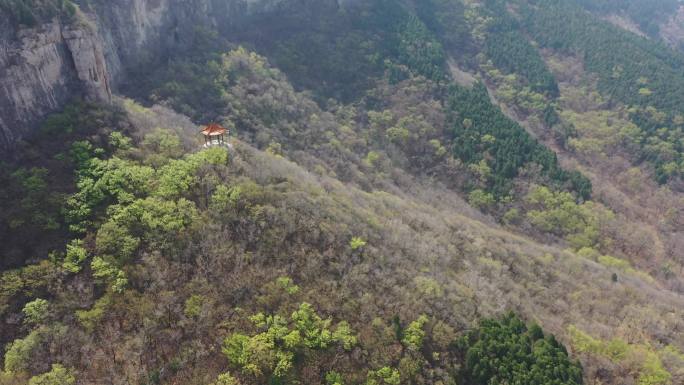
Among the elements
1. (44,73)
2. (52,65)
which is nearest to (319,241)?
(44,73)

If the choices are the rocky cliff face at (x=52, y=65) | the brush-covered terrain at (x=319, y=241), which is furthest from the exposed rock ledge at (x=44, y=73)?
the brush-covered terrain at (x=319, y=241)

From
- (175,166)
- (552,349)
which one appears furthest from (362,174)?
(552,349)

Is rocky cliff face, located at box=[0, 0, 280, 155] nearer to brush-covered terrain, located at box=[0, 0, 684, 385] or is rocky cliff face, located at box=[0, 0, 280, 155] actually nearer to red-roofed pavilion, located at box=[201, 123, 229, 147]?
brush-covered terrain, located at box=[0, 0, 684, 385]

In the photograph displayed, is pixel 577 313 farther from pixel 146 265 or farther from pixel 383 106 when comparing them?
pixel 383 106

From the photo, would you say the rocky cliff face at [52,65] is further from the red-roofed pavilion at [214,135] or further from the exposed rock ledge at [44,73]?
the red-roofed pavilion at [214,135]

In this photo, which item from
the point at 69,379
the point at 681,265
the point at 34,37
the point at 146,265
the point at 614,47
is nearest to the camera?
the point at 69,379

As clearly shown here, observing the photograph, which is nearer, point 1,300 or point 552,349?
point 1,300

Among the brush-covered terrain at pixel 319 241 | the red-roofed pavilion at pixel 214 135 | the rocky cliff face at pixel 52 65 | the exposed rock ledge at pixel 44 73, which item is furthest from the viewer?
the red-roofed pavilion at pixel 214 135

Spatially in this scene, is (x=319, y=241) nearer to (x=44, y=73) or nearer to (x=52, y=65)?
(x=44, y=73)
